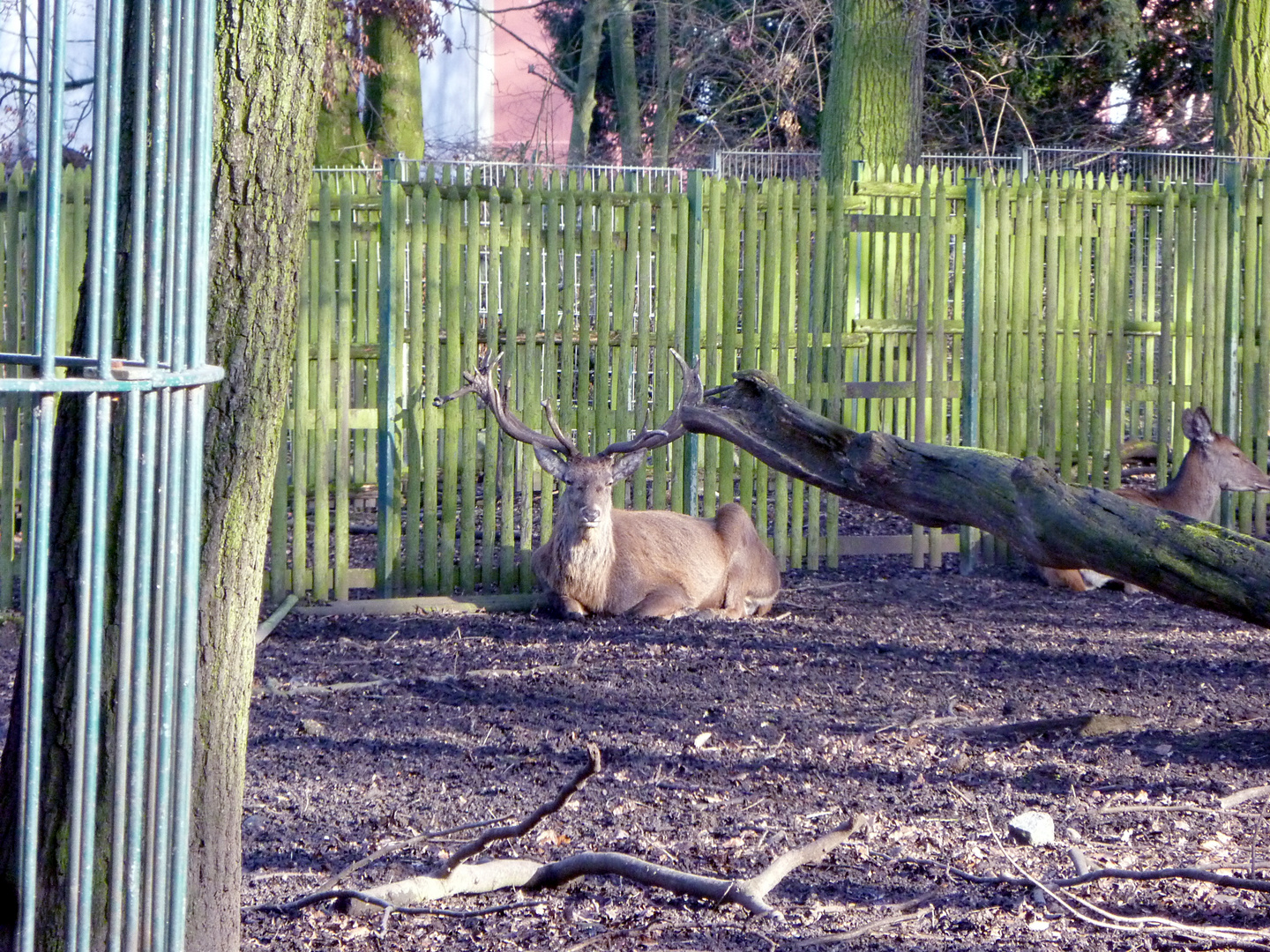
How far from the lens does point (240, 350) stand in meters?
3.36

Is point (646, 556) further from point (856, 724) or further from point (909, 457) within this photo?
point (909, 457)

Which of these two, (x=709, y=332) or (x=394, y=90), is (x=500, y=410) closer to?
(x=709, y=332)

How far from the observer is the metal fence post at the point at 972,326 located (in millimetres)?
10586

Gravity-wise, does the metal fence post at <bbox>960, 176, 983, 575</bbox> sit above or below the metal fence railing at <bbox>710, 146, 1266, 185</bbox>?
below

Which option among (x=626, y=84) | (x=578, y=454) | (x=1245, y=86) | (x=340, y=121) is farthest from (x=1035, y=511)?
(x=626, y=84)

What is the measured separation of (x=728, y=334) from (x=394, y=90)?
1342 cm

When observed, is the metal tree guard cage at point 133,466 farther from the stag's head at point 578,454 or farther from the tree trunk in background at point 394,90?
the tree trunk in background at point 394,90

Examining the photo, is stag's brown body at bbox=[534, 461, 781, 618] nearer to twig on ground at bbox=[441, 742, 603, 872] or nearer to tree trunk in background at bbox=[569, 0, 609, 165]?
twig on ground at bbox=[441, 742, 603, 872]

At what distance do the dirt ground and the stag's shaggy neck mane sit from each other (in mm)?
252

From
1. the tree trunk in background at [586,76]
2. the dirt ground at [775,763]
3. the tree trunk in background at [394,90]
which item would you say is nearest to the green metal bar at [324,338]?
the dirt ground at [775,763]

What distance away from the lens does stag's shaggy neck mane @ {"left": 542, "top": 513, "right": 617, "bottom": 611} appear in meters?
9.05

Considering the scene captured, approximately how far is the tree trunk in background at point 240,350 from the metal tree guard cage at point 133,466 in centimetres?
19

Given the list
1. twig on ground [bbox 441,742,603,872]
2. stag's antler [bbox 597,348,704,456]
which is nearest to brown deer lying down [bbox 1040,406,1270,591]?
stag's antler [bbox 597,348,704,456]

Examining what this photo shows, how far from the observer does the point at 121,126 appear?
3.12m
